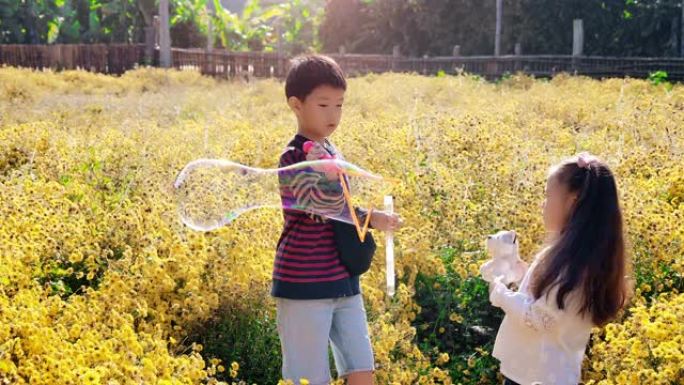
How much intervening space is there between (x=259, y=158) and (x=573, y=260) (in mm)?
4085

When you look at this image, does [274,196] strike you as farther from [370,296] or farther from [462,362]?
[462,362]

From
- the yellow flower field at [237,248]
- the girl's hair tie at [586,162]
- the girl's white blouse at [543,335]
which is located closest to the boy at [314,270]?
the yellow flower field at [237,248]

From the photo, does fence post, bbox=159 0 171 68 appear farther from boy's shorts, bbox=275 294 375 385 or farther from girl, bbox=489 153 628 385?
girl, bbox=489 153 628 385

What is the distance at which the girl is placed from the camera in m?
2.77

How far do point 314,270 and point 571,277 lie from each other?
2.74ft

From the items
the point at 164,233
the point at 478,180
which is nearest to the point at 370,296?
the point at 164,233

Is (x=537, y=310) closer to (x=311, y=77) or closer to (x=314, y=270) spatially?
(x=314, y=270)

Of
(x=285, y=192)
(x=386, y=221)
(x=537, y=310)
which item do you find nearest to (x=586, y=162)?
(x=537, y=310)

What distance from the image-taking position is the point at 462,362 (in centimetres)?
419

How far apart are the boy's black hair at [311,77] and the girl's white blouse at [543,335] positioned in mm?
874

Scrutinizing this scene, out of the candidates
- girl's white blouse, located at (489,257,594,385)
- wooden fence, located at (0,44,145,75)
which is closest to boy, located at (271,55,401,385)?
girl's white blouse, located at (489,257,594,385)

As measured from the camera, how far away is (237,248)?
397 cm

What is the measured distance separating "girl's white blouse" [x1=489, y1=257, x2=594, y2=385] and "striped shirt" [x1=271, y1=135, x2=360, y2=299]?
0.53 metres

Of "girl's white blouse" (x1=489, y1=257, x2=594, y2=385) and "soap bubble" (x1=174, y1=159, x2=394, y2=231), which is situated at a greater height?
"soap bubble" (x1=174, y1=159, x2=394, y2=231)
